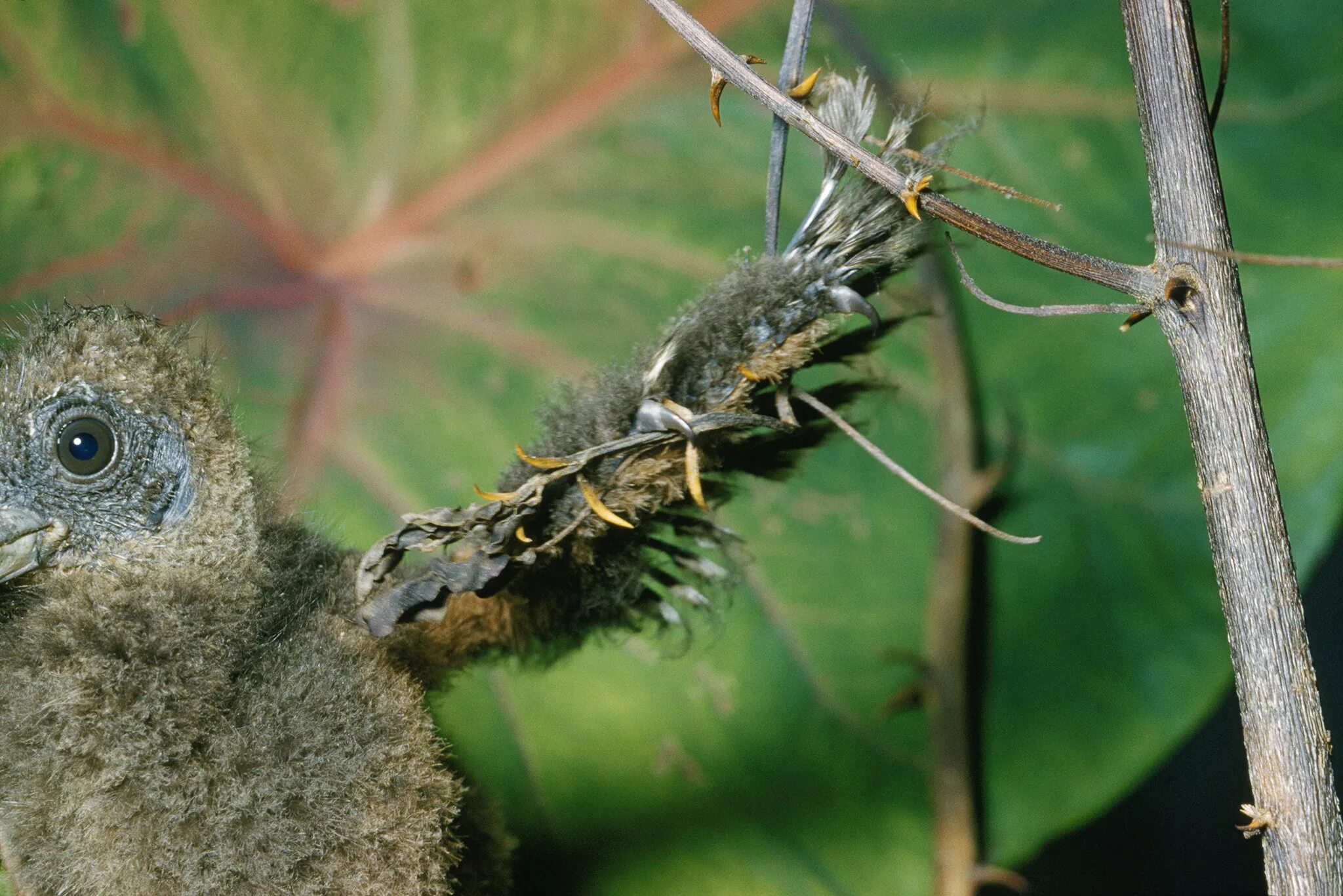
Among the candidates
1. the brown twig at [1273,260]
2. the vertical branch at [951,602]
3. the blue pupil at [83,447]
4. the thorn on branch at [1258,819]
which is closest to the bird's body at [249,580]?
the blue pupil at [83,447]

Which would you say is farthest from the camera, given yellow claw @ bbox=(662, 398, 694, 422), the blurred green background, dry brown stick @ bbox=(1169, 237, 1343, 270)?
the blurred green background

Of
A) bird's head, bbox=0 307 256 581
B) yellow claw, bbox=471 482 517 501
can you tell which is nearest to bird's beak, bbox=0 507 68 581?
bird's head, bbox=0 307 256 581

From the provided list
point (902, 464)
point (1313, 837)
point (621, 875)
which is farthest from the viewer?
point (902, 464)

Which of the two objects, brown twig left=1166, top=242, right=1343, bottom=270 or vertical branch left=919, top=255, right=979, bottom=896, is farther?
vertical branch left=919, top=255, right=979, bottom=896

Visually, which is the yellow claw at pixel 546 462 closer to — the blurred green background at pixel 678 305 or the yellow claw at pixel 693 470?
the yellow claw at pixel 693 470

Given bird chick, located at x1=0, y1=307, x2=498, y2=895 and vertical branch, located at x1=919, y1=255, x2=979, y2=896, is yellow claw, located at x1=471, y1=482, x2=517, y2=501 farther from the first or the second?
vertical branch, located at x1=919, y1=255, x2=979, y2=896

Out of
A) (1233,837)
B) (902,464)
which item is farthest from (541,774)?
(1233,837)

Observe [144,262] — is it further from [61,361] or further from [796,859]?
Result: [796,859]
